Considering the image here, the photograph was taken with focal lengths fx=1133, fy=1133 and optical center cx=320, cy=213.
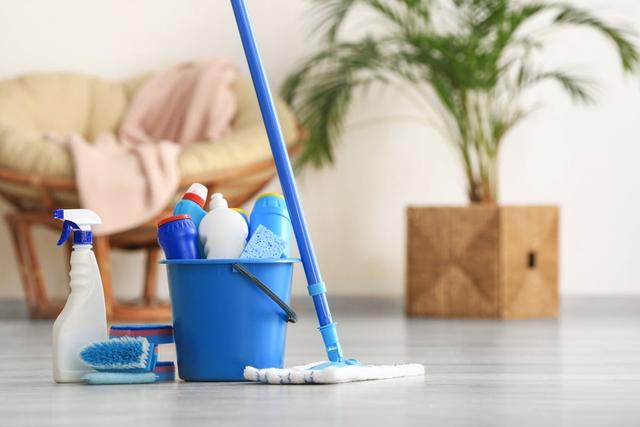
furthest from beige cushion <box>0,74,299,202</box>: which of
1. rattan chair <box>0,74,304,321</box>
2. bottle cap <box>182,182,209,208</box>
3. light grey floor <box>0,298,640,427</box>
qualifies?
bottle cap <box>182,182,209,208</box>

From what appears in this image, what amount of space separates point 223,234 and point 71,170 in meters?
1.57

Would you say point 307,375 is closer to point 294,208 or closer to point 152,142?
point 294,208

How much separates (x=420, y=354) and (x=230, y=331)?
63cm

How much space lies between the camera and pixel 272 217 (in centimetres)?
161

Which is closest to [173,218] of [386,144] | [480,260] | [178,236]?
[178,236]

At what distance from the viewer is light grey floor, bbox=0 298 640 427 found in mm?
1206

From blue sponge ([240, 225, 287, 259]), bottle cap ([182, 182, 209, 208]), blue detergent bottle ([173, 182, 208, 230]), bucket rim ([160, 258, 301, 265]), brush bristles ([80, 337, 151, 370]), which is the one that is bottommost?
brush bristles ([80, 337, 151, 370])

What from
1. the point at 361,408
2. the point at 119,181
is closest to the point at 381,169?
the point at 119,181

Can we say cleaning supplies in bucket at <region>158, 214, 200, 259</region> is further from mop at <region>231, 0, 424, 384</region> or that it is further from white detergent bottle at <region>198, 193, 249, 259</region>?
mop at <region>231, 0, 424, 384</region>

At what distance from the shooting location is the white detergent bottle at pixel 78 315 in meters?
1.57

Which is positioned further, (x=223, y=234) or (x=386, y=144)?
(x=386, y=144)

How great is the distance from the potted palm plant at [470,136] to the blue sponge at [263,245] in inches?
71.2

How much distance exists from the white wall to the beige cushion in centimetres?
24

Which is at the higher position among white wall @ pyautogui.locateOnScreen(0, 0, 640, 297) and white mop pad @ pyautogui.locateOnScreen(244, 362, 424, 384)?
white wall @ pyautogui.locateOnScreen(0, 0, 640, 297)
